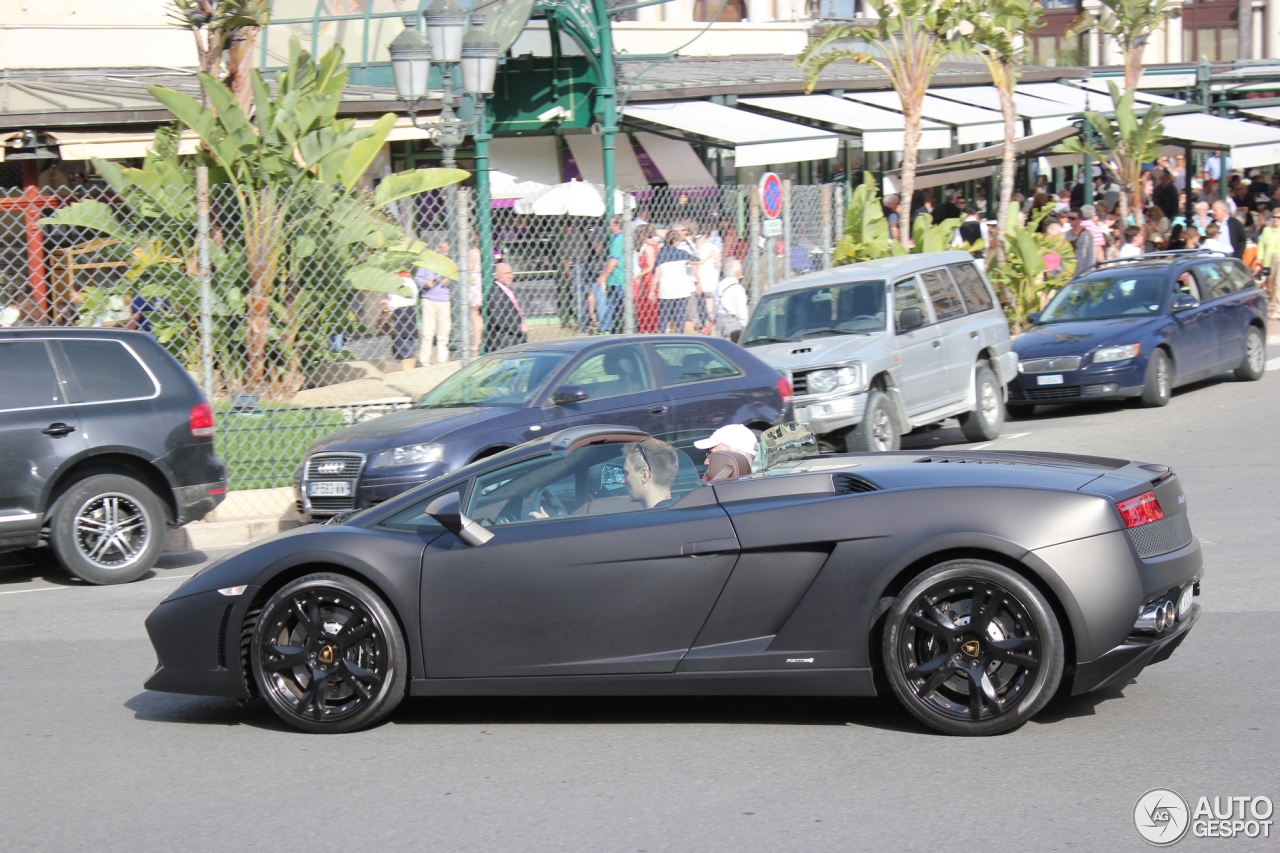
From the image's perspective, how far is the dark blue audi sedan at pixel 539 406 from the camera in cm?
1027

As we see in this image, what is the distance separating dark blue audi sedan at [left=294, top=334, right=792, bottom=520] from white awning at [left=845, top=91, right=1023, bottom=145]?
18872 millimetres

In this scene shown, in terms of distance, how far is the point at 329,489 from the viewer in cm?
1048

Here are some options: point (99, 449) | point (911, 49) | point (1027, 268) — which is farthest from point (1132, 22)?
point (99, 449)

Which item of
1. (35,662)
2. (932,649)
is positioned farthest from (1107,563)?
(35,662)

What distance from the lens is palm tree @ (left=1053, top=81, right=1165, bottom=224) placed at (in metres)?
26.3

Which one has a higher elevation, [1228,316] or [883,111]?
[883,111]

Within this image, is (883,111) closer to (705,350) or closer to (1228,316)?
(1228,316)

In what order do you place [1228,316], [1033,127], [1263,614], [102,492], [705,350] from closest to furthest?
[1263,614] < [102,492] < [705,350] < [1228,316] < [1033,127]

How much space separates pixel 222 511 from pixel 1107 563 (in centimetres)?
866

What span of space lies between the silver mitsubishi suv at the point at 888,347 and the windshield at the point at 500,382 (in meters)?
2.71

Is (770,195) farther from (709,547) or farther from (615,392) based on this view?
(709,547)

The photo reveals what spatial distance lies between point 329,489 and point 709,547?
566 centimetres

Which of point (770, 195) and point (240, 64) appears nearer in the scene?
point (240, 64)

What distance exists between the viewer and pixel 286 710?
5.80m
